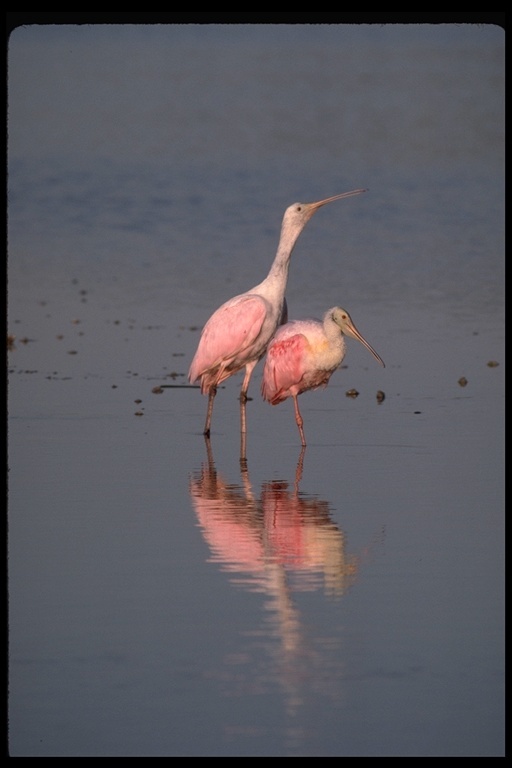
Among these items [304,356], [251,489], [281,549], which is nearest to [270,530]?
[281,549]

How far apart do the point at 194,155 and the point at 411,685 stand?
31280 millimetres

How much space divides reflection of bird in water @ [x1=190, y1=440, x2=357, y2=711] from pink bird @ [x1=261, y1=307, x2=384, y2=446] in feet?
7.12

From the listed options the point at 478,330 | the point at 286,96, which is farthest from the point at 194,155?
the point at 478,330

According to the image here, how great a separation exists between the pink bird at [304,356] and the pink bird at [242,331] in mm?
147

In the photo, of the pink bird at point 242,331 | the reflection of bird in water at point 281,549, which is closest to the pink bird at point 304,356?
the pink bird at point 242,331

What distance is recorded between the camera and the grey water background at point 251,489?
5.99m

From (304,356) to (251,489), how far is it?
8.94ft

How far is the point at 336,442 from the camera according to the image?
1170 centimetres

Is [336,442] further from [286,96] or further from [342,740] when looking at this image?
[286,96]

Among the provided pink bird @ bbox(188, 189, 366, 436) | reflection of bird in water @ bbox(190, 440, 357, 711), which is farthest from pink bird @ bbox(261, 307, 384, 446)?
reflection of bird in water @ bbox(190, 440, 357, 711)

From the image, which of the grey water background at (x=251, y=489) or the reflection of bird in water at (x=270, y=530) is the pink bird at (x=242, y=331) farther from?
the reflection of bird in water at (x=270, y=530)

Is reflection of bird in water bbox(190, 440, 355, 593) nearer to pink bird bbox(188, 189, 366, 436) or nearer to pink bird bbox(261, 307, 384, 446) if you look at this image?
pink bird bbox(261, 307, 384, 446)

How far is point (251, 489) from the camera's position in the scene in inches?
398

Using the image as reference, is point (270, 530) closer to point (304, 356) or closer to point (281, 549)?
point (281, 549)
